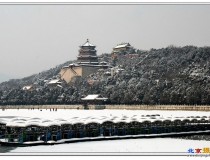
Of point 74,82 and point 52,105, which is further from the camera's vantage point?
point 74,82

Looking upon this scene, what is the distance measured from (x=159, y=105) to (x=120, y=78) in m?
35.7

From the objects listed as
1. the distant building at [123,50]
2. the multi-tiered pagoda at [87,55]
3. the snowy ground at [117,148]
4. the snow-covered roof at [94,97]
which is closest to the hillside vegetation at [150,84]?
the snow-covered roof at [94,97]

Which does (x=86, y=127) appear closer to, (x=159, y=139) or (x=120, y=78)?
(x=159, y=139)

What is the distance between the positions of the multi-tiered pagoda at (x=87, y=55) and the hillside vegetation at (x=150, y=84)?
24.1 feet

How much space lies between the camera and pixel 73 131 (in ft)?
88.2

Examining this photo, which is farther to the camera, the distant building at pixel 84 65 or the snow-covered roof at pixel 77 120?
the distant building at pixel 84 65

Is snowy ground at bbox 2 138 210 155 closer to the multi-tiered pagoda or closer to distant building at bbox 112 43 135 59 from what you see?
the multi-tiered pagoda

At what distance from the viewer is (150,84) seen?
92.4m

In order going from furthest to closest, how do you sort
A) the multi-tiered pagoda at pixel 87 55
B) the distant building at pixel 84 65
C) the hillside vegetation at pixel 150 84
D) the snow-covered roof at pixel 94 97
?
the multi-tiered pagoda at pixel 87 55, the distant building at pixel 84 65, the snow-covered roof at pixel 94 97, the hillside vegetation at pixel 150 84

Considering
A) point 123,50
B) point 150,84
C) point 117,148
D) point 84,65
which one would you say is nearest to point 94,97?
point 150,84

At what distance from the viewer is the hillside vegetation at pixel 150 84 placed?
78.3 metres

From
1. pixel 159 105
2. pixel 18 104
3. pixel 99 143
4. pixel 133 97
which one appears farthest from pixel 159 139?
pixel 18 104

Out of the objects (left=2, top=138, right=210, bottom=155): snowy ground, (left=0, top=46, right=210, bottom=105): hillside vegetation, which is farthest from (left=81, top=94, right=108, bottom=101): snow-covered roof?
(left=2, top=138, right=210, bottom=155): snowy ground

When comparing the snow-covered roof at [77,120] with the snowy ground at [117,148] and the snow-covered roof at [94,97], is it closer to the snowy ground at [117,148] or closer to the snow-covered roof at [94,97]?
the snowy ground at [117,148]
